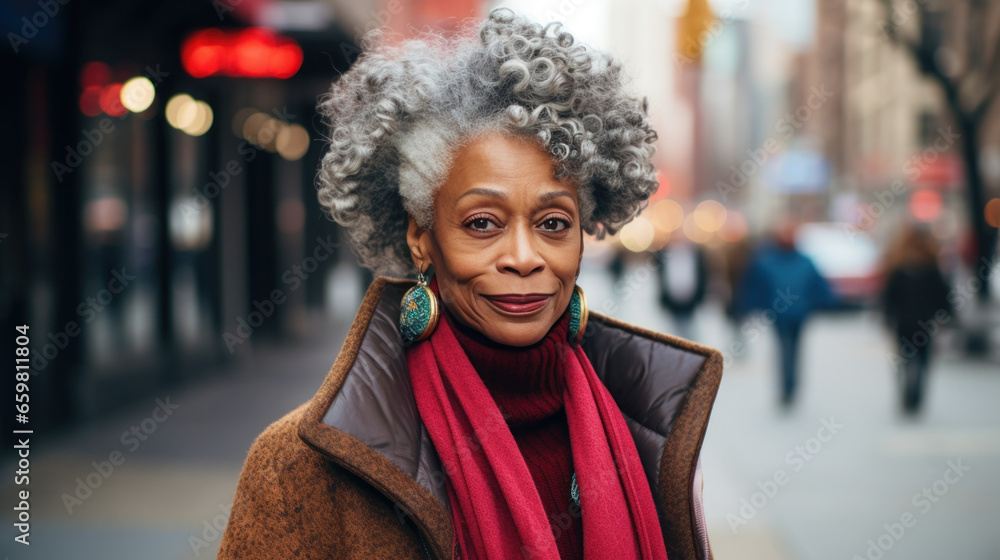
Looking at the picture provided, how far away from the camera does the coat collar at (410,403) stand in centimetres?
155

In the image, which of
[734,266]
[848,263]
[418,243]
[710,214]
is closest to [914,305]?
[734,266]

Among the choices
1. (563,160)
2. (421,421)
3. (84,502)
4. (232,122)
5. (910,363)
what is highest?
(232,122)

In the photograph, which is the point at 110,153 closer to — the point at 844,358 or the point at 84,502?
the point at 84,502

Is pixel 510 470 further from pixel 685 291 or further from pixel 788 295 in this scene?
pixel 685 291

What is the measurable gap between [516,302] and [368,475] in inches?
19.1

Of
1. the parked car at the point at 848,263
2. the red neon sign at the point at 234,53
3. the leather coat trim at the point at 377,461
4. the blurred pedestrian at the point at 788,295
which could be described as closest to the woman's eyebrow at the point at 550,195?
the leather coat trim at the point at 377,461

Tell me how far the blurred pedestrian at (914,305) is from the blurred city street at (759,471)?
1.52 feet

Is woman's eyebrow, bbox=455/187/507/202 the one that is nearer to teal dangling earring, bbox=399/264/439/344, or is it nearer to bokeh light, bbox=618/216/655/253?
teal dangling earring, bbox=399/264/439/344

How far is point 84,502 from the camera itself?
17.7 feet

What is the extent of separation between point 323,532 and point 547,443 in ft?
1.89

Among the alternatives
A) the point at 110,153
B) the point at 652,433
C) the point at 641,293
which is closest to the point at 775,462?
the point at 652,433

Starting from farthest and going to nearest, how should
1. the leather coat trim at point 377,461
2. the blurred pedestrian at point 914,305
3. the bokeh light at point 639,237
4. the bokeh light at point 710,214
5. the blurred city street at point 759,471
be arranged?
1. the bokeh light at point 639,237
2. the bokeh light at point 710,214
3. the blurred pedestrian at point 914,305
4. the blurred city street at point 759,471
5. the leather coat trim at point 377,461

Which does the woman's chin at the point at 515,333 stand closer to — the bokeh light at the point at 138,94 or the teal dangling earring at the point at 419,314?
the teal dangling earring at the point at 419,314

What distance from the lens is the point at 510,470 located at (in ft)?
5.57
